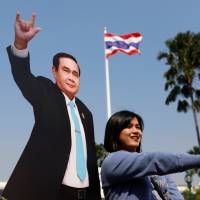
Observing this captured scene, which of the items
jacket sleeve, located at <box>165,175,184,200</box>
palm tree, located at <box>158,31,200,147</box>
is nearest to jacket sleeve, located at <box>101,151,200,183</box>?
jacket sleeve, located at <box>165,175,184,200</box>

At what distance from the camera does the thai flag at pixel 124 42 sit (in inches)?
367

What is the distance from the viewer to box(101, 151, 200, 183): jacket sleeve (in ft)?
7.41

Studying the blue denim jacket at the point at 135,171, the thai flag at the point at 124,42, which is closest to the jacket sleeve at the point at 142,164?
the blue denim jacket at the point at 135,171

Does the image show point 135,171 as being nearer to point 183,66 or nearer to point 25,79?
point 25,79

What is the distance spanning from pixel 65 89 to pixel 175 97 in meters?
19.0

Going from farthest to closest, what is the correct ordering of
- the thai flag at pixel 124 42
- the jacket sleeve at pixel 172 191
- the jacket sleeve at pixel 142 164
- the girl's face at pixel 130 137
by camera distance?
the thai flag at pixel 124 42 → the jacket sleeve at pixel 172 191 → the girl's face at pixel 130 137 → the jacket sleeve at pixel 142 164

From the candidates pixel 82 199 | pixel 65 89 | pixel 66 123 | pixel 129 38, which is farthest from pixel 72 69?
pixel 129 38

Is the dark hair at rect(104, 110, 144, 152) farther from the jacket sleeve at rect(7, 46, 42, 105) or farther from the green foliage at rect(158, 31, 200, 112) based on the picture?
the green foliage at rect(158, 31, 200, 112)

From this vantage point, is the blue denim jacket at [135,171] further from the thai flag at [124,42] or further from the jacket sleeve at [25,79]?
the thai flag at [124,42]

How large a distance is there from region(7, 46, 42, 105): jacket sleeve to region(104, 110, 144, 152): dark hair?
1596mm

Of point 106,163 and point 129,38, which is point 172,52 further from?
point 106,163

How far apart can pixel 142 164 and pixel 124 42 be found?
24.2ft

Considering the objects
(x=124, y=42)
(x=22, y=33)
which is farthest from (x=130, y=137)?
(x=124, y=42)

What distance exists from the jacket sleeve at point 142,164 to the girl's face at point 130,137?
162 mm
